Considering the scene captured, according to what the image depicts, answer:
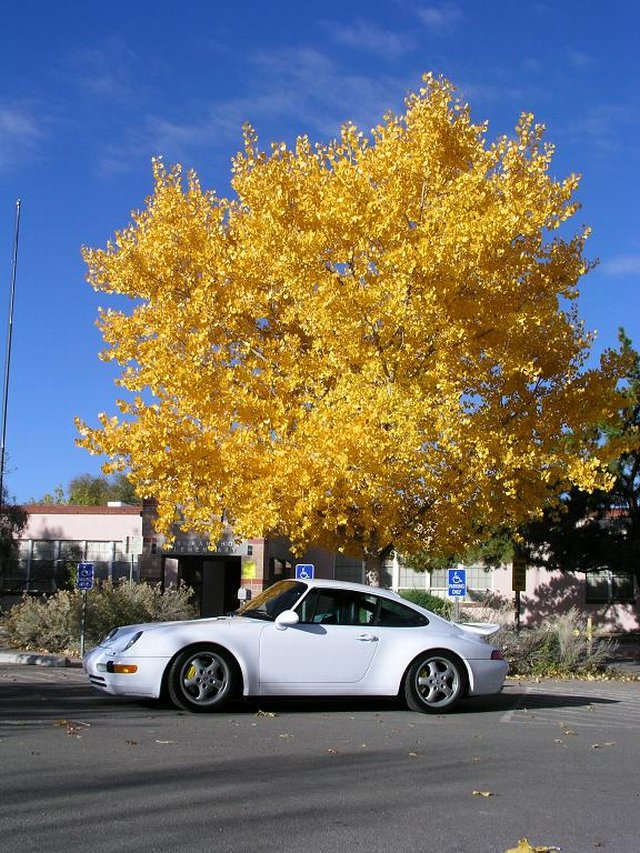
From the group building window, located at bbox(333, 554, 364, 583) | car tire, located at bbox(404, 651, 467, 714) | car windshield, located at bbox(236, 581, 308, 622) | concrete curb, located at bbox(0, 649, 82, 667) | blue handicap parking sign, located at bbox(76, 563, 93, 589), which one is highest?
building window, located at bbox(333, 554, 364, 583)

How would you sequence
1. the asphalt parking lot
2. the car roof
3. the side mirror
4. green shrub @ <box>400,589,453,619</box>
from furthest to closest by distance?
green shrub @ <box>400,589,453,619</box> → the car roof → the side mirror → the asphalt parking lot

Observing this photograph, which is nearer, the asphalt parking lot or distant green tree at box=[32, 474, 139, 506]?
the asphalt parking lot

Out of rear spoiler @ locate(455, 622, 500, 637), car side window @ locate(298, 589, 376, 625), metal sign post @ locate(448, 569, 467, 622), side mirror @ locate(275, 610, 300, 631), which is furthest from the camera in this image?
metal sign post @ locate(448, 569, 467, 622)

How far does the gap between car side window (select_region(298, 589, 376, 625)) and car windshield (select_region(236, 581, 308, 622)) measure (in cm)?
15

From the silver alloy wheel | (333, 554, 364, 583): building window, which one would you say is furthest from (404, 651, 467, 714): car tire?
(333, 554, 364, 583): building window

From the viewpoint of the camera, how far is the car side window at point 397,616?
10641 millimetres

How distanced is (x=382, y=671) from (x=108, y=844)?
5.77 meters

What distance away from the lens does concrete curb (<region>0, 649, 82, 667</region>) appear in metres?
17.0

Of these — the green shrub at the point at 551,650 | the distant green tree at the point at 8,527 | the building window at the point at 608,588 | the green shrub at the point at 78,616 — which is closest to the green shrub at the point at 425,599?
the building window at the point at 608,588

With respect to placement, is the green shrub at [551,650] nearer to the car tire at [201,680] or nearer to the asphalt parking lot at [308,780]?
the asphalt parking lot at [308,780]

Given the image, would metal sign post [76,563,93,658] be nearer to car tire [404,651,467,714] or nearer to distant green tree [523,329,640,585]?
car tire [404,651,467,714]

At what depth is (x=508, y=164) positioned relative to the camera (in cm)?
1557

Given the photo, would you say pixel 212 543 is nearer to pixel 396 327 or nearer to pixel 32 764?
pixel 396 327

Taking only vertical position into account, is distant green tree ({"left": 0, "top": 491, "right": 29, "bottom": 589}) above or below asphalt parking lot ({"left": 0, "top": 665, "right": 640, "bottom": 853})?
above
